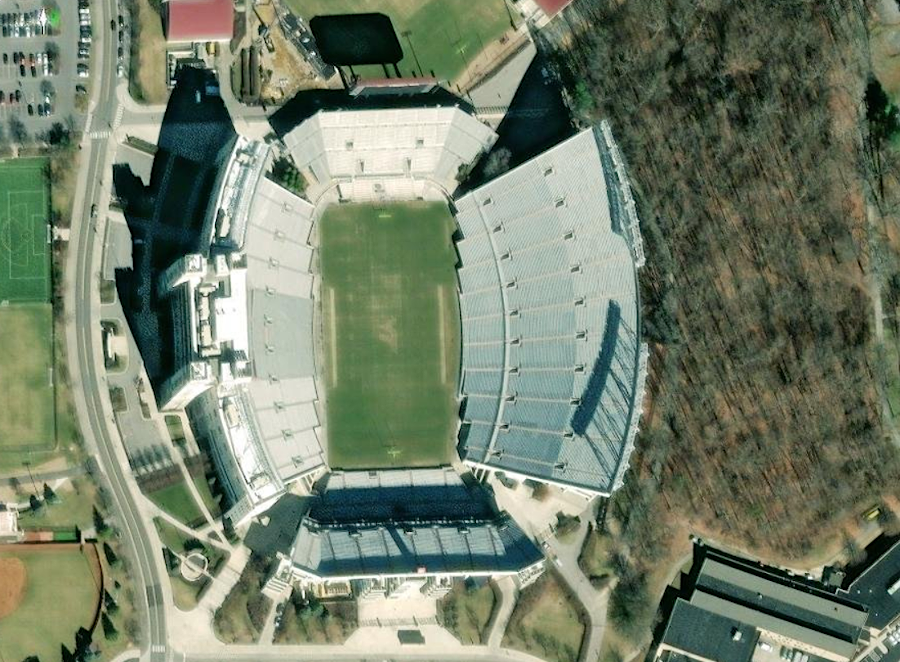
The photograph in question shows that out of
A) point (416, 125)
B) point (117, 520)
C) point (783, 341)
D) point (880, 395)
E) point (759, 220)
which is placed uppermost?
point (416, 125)

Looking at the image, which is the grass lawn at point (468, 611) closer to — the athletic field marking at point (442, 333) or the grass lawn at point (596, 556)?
the grass lawn at point (596, 556)

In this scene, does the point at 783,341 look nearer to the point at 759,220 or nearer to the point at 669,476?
the point at 759,220

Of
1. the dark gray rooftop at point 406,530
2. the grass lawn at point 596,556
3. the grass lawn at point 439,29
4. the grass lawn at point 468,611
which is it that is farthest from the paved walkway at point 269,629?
the grass lawn at point 439,29

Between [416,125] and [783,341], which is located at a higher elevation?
[416,125]

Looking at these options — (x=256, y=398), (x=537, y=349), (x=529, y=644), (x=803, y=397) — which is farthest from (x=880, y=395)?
(x=256, y=398)

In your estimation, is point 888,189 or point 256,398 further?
point 888,189

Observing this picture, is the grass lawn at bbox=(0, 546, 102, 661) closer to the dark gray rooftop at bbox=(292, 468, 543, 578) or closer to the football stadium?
the football stadium

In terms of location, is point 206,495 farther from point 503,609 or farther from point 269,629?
point 503,609
